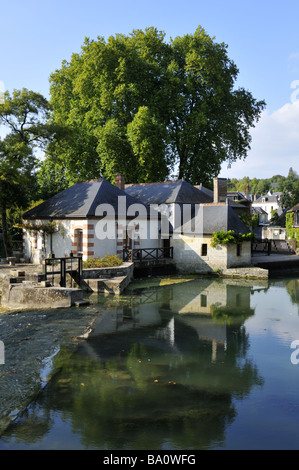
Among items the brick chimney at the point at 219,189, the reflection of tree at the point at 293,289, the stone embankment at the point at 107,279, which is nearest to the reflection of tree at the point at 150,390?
the stone embankment at the point at 107,279

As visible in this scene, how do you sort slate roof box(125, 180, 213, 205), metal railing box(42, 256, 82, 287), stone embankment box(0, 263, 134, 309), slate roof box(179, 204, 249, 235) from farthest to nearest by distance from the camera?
slate roof box(125, 180, 213, 205) < slate roof box(179, 204, 249, 235) < metal railing box(42, 256, 82, 287) < stone embankment box(0, 263, 134, 309)

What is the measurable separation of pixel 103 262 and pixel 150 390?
40.4 ft

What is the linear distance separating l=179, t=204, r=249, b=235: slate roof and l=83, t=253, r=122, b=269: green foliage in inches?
218

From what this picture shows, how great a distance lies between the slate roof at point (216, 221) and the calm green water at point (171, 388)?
9300 millimetres

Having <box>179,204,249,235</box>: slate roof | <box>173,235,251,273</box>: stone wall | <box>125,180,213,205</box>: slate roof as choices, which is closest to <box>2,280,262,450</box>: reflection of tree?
<box>173,235,251,273</box>: stone wall

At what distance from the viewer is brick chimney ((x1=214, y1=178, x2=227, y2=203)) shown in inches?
1035

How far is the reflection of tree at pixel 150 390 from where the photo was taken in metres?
6.48

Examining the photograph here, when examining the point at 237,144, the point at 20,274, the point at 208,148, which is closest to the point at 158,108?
the point at 208,148

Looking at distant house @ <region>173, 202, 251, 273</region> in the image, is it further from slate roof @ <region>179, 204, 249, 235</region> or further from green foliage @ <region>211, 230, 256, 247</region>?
green foliage @ <region>211, 230, 256, 247</region>

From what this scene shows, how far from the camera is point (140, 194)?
27.6 m

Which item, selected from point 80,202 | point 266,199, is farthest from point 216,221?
point 266,199

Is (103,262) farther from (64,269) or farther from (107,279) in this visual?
(64,269)

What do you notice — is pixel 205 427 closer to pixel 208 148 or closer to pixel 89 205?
pixel 89 205

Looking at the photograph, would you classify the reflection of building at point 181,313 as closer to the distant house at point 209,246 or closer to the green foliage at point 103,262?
the green foliage at point 103,262
